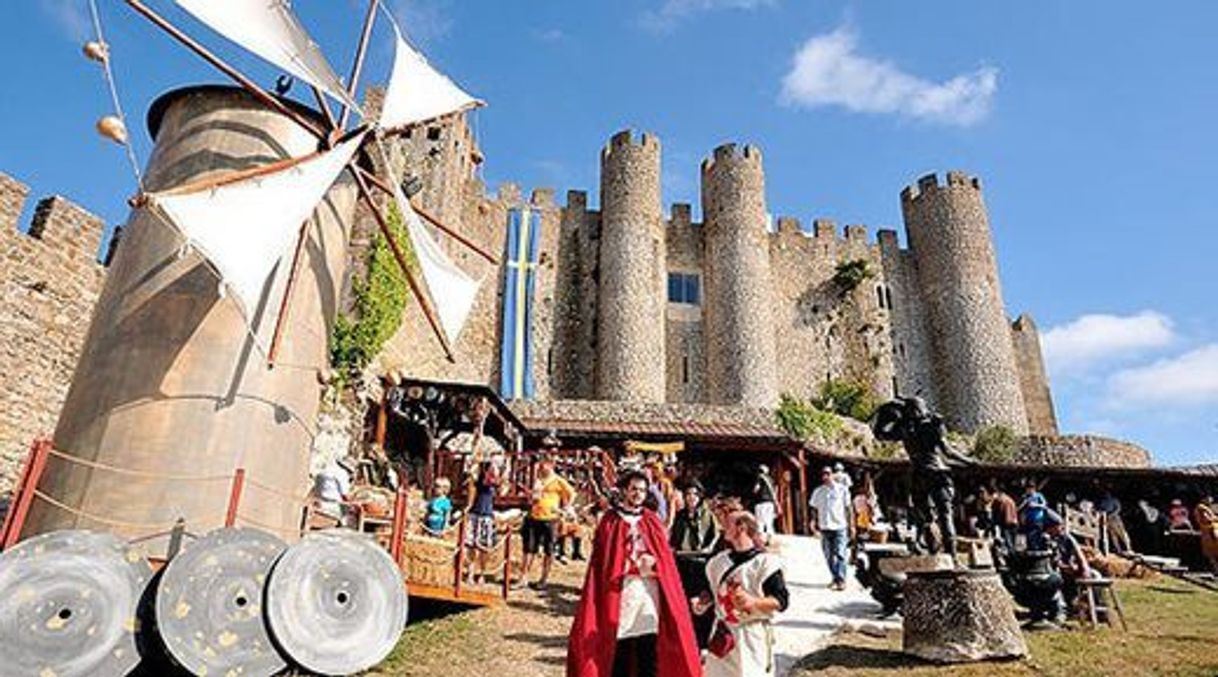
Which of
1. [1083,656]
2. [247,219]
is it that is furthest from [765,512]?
[247,219]

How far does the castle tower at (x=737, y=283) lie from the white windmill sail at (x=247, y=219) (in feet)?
83.8

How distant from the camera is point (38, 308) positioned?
13125mm

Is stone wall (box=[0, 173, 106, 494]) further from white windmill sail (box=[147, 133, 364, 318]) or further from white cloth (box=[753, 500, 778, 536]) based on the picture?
white cloth (box=[753, 500, 778, 536])

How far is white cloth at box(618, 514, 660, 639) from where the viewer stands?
400 centimetres

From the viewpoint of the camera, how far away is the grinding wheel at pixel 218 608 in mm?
5289

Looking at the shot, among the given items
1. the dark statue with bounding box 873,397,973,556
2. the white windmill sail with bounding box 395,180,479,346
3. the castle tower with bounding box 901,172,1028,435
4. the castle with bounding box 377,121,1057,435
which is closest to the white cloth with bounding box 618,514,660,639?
the dark statue with bounding box 873,397,973,556

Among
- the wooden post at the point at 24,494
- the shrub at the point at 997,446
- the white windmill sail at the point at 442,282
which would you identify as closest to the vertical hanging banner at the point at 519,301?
the shrub at the point at 997,446

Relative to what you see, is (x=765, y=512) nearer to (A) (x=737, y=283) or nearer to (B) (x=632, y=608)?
(B) (x=632, y=608)

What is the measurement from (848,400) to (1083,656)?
28095mm

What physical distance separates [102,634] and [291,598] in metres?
1.25

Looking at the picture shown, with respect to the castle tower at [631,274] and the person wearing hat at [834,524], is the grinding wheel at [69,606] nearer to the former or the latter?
the person wearing hat at [834,524]

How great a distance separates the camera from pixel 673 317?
114 ft

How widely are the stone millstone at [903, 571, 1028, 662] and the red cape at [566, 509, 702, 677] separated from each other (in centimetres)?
375

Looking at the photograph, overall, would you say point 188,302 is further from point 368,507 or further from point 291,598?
point 368,507
